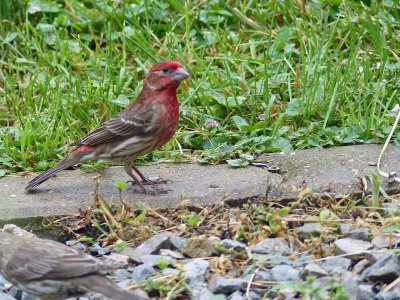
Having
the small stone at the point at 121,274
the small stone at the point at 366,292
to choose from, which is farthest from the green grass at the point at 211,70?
the small stone at the point at 366,292

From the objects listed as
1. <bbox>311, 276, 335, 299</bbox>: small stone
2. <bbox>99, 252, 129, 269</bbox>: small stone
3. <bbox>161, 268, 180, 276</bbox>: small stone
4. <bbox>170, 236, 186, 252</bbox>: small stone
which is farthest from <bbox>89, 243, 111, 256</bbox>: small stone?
<bbox>311, 276, 335, 299</bbox>: small stone

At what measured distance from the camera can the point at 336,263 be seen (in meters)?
4.78

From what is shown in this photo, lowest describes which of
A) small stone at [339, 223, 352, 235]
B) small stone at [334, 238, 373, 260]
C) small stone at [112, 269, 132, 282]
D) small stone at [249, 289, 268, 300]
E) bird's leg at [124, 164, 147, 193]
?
bird's leg at [124, 164, 147, 193]

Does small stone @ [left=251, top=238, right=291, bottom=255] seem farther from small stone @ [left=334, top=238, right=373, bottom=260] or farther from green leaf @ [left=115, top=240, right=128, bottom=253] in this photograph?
green leaf @ [left=115, top=240, right=128, bottom=253]

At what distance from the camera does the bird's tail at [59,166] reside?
6.21 m

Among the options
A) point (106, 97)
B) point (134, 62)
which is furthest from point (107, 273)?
point (134, 62)

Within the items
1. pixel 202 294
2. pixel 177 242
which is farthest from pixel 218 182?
pixel 202 294

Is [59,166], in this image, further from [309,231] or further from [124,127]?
[309,231]

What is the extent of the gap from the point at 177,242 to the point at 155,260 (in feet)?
0.91

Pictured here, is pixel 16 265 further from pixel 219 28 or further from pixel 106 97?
pixel 219 28

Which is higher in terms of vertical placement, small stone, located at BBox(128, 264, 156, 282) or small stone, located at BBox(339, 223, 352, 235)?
small stone, located at BBox(339, 223, 352, 235)

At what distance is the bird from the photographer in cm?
444

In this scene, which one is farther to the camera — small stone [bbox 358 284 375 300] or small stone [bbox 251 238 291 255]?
small stone [bbox 251 238 291 255]

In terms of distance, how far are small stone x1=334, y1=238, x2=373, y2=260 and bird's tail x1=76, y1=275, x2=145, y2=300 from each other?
1090 mm
